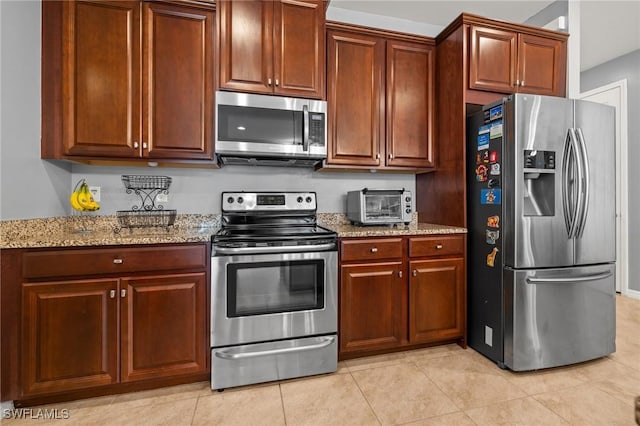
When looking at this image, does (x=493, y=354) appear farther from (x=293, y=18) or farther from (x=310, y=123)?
(x=293, y=18)

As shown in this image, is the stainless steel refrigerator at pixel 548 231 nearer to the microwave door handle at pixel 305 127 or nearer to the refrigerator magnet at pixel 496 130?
the refrigerator magnet at pixel 496 130

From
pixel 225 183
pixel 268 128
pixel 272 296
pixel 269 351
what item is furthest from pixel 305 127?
pixel 269 351

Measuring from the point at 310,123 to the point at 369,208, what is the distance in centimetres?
80

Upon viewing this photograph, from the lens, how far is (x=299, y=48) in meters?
2.11

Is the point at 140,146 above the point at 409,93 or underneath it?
underneath

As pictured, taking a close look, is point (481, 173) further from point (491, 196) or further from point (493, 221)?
point (493, 221)

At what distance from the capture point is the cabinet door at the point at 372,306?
6.54ft

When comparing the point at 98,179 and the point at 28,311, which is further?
the point at 98,179

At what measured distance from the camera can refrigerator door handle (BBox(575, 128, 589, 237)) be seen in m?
1.95

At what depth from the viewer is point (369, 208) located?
2354 mm

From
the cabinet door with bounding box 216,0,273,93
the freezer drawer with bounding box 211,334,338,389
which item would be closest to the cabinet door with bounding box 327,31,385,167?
the cabinet door with bounding box 216,0,273,93

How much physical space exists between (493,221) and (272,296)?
5.13 feet

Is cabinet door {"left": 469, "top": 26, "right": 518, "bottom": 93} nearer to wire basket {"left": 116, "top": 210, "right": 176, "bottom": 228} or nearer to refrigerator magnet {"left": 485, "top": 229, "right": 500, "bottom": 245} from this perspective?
refrigerator magnet {"left": 485, "top": 229, "right": 500, "bottom": 245}

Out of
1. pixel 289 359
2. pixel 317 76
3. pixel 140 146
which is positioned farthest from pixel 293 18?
pixel 289 359
